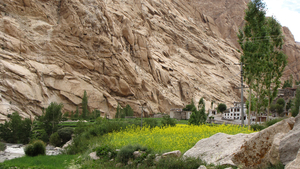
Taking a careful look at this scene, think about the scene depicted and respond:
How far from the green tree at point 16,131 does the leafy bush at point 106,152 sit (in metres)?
21.1

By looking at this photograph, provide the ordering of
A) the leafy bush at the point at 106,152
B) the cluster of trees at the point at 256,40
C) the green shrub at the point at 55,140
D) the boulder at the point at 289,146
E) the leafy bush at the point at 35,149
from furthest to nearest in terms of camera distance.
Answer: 1. the green shrub at the point at 55,140
2. the cluster of trees at the point at 256,40
3. the leafy bush at the point at 35,149
4. the leafy bush at the point at 106,152
5. the boulder at the point at 289,146

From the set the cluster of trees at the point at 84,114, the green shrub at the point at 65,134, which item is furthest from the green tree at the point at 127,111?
the green shrub at the point at 65,134

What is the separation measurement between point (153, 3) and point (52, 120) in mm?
67286

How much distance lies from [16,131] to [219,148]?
2875cm

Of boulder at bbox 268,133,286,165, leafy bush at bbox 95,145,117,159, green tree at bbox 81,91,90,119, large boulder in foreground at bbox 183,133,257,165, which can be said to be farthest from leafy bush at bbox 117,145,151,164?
green tree at bbox 81,91,90,119

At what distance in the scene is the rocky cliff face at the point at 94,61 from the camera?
42.4 meters

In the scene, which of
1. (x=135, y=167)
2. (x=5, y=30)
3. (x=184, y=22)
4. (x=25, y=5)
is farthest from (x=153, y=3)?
(x=135, y=167)

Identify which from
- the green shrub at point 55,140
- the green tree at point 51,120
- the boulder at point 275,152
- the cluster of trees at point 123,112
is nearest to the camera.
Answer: the boulder at point 275,152

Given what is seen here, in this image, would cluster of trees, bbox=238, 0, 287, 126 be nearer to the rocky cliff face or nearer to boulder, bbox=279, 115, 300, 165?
boulder, bbox=279, 115, 300, 165

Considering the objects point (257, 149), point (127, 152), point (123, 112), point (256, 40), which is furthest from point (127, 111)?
point (257, 149)

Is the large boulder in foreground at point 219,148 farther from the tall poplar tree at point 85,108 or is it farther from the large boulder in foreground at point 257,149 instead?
the tall poplar tree at point 85,108

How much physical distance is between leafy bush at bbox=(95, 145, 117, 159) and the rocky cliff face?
1111 inches

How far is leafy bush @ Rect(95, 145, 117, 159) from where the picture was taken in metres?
11.7

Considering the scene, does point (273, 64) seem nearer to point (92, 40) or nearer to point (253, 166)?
point (253, 166)
